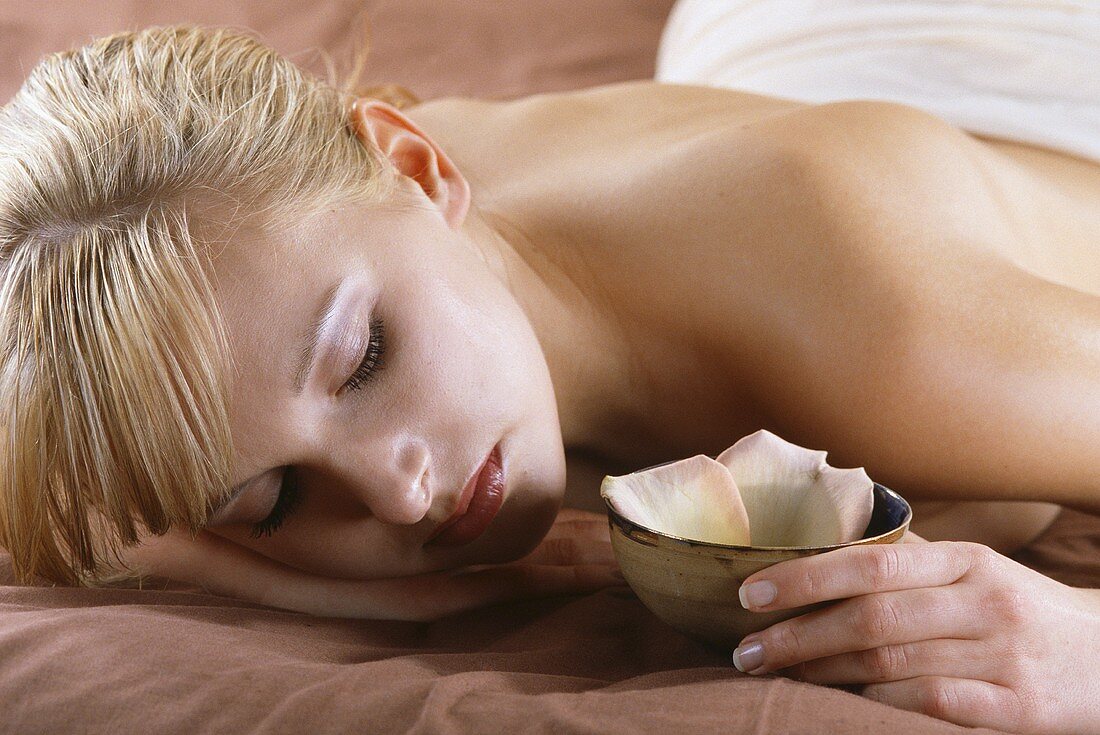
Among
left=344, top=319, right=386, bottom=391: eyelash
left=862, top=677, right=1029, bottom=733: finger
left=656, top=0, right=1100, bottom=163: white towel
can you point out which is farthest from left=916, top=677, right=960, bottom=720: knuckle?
left=656, top=0, right=1100, bottom=163: white towel

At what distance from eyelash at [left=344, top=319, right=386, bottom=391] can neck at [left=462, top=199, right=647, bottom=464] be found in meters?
0.28

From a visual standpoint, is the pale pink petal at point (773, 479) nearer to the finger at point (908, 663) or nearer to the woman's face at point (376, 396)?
the finger at point (908, 663)

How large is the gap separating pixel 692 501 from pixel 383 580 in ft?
0.99

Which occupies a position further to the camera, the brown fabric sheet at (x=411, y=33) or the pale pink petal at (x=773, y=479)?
the brown fabric sheet at (x=411, y=33)

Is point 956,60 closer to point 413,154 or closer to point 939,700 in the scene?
point 413,154

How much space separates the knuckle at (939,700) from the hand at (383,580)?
31 cm

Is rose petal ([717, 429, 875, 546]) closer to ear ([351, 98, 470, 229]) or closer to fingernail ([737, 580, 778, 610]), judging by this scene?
fingernail ([737, 580, 778, 610])

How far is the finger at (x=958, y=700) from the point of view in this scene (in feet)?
2.04

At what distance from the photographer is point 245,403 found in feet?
2.41

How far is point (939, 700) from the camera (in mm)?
619

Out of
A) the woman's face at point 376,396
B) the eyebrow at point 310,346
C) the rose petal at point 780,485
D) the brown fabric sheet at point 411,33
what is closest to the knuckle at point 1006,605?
the rose petal at point 780,485

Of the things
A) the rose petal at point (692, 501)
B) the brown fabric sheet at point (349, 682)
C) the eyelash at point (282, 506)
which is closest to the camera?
the brown fabric sheet at point (349, 682)

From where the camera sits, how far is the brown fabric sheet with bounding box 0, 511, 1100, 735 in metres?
0.57

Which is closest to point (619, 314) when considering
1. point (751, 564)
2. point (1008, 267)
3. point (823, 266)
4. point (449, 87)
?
point (823, 266)
